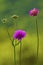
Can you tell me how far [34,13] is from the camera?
1057 mm

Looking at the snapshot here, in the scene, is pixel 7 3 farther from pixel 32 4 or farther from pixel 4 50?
pixel 4 50

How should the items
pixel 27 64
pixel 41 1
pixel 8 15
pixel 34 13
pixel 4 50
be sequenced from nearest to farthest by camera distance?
pixel 34 13 < pixel 27 64 < pixel 4 50 < pixel 8 15 < pixel 41 1

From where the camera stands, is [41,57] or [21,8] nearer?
[41,57]

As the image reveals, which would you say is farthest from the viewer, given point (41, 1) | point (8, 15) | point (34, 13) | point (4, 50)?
point (41, 1)

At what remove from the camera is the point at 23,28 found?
1690mm

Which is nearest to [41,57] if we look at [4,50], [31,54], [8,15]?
[31,54]

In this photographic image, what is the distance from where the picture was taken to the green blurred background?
1.49 meters

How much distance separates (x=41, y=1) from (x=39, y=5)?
0.07 meters

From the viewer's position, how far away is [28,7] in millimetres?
1842

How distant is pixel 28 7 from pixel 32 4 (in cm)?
5

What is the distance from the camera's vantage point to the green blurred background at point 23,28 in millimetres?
1493

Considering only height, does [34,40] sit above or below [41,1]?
below

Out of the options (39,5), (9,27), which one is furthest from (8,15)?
(39,5)

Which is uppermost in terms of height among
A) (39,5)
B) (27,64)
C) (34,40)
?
(39,5)
